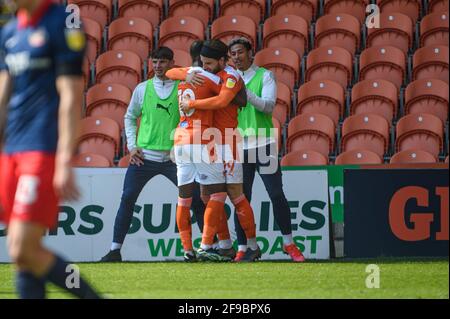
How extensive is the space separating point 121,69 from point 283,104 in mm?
2156

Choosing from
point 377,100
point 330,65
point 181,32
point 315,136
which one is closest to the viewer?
point 315,136

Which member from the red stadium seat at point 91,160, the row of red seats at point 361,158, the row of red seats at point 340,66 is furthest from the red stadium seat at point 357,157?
the red stadium seat at point 91,160

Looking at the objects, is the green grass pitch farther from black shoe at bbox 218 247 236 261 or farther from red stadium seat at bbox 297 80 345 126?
red stadium seat at bbox 297 80 345 126

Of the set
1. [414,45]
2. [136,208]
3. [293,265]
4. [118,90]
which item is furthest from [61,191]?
[414,45]

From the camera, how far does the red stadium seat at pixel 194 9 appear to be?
1497 cm

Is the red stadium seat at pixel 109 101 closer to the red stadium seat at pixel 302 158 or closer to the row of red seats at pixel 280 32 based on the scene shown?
the row of red seats at pixel 280 32

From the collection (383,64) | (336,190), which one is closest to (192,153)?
(336,190)

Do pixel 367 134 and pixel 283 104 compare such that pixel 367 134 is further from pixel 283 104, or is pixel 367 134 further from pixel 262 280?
pixel 262 280

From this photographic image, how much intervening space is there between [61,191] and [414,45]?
10.4m

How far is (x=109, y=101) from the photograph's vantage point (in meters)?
13.5

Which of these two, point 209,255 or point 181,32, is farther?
point 181,32

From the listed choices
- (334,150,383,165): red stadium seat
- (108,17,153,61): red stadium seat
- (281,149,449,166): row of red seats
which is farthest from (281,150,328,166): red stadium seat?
(108,17,153,61): red stadium seat

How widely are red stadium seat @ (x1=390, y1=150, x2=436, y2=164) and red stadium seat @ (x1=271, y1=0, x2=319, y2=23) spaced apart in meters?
3.27

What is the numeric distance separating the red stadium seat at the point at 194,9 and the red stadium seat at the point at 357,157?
349 cm
